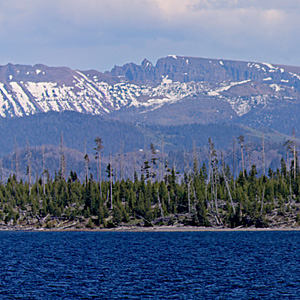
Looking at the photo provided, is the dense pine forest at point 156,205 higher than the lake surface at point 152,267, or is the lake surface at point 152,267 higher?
the dense pine forest at point 156,205

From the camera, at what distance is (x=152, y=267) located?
3720 inches

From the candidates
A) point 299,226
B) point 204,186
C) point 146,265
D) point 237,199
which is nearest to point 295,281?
point 146,265

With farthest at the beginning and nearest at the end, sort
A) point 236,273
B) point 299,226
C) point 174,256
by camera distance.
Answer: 1. point 299,226
2. point 174,256
3. point 236,273

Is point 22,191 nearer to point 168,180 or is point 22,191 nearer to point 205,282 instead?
point 168,180

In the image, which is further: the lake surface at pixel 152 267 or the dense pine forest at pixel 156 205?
the dense pine forest at pixel 156 205

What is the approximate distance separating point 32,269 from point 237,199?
89215mm

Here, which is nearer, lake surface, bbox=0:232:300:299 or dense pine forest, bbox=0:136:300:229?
lake surface, bbox=0:232:300:299

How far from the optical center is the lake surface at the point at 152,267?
73.6 metres

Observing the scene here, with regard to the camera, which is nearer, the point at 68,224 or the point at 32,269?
the point at 32,269

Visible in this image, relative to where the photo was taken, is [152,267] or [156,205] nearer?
[152,267]

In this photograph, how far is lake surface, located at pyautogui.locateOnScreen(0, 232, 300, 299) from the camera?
73625 millimetres

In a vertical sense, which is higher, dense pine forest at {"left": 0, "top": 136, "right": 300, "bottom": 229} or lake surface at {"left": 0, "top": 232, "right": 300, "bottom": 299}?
dense pine forest at {"left": 0, "top": 136, "right": 300, "bottom": 229}

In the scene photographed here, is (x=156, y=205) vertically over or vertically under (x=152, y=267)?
over

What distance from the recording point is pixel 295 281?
261ft
